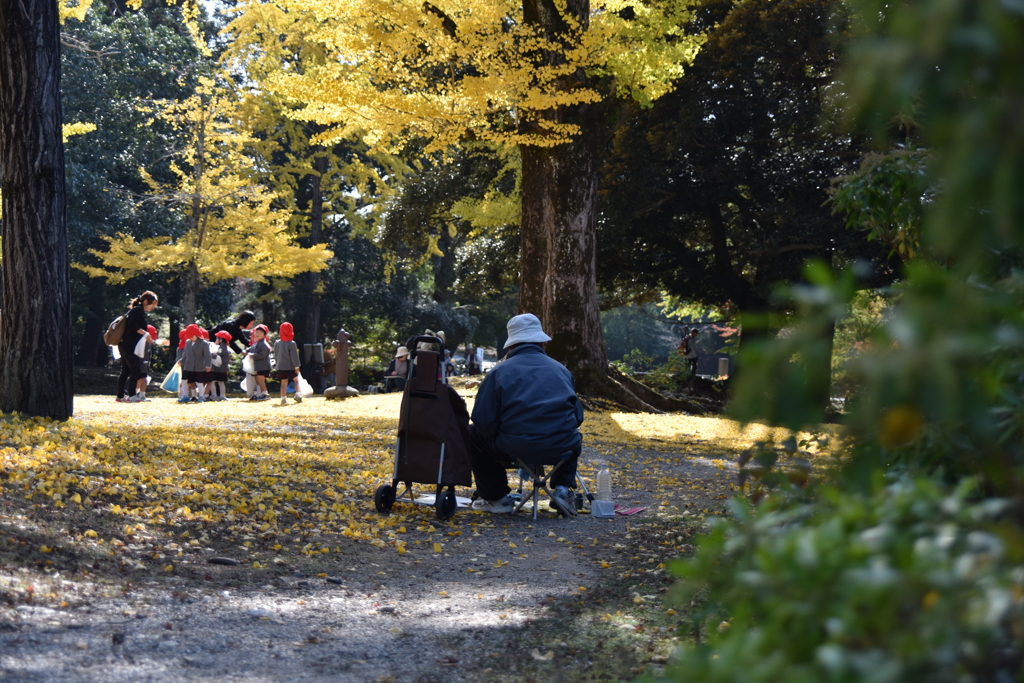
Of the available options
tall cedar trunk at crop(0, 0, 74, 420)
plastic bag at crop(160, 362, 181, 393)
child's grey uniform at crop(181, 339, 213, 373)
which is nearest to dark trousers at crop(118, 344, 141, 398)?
child's grey uniform at crop(181, 339, 213, 373)

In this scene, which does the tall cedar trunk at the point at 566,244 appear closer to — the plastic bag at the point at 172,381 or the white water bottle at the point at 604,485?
the white water bottle at the point at 604,485

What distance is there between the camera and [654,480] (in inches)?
356

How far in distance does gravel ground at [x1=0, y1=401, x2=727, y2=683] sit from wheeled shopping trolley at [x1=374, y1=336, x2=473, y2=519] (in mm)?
722

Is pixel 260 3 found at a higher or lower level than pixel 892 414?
higher

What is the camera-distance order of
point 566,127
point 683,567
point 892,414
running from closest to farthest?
point 892,414 → point 683,567 → point 566,127

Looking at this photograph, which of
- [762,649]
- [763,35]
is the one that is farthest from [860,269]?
[763,35]

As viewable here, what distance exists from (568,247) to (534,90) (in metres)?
3.31

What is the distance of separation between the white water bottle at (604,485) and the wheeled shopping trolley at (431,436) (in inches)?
43.3

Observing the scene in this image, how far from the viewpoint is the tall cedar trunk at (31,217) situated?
8.41 m

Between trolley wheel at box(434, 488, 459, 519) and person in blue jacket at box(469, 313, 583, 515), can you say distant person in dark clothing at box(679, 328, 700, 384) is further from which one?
trolley wheel at box(434, 488, 459, 519)

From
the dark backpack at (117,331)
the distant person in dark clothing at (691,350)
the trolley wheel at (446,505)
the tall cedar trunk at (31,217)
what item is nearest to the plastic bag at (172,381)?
the dark backpack at (117,331)

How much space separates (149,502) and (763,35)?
1750 centimetres

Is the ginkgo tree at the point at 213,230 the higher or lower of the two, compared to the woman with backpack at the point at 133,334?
higher

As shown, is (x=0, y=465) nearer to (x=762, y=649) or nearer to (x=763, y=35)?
(x=762, y=649)
